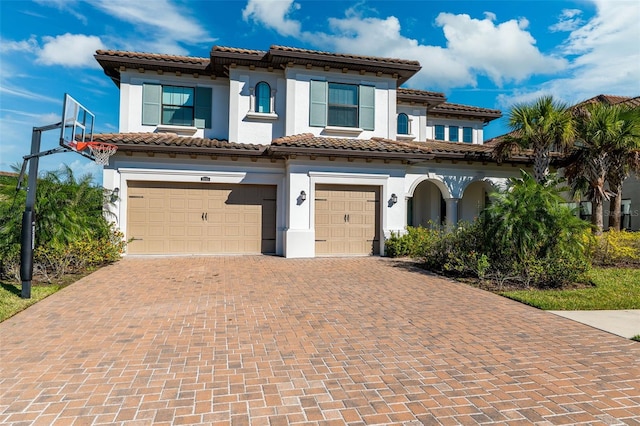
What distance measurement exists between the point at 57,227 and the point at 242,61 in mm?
8590

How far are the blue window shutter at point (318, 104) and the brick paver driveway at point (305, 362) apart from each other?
8.68 meters

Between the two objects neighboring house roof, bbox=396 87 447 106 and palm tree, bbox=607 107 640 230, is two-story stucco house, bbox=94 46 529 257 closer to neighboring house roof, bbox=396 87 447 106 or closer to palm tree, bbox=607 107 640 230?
neighboring house roof, bbox=396 87 447 106

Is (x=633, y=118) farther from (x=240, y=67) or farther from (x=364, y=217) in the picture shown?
(x=240, y=67)

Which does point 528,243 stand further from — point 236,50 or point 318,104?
point 236,50

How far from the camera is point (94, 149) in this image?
8.89 meters

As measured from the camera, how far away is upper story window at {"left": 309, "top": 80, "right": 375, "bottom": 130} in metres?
14.6

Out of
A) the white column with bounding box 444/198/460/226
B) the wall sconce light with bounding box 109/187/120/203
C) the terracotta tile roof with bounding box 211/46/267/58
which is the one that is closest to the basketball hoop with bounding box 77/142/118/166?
the wall sconce light with bounding box 109/187/120/203

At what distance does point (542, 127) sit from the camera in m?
13.2

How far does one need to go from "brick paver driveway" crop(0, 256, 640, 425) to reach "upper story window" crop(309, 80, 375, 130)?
885 centimetres

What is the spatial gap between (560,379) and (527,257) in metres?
5.82

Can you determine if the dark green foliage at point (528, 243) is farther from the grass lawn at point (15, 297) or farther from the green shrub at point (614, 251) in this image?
the grass lawn at point (15, 297)

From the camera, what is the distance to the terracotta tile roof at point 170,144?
12.3 metres

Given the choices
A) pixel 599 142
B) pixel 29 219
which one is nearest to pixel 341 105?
pixel 599 142

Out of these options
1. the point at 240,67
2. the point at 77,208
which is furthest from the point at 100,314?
the point at 240,67
